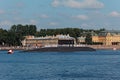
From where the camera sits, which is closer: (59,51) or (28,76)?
(28,76)

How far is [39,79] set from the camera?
48.8m

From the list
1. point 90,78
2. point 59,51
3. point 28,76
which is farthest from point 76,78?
point 59,51

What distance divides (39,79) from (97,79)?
5.38 metres

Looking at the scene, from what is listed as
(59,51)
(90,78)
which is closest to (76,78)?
(90,78)

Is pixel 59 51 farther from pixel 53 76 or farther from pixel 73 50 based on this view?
pixel 53 76

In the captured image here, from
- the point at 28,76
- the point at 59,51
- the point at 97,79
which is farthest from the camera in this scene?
the point at 59,51

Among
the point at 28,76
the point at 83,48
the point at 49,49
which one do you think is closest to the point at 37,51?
the point at 49,49

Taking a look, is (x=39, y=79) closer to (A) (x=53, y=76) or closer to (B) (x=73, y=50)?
(A) (x=53, y=76)

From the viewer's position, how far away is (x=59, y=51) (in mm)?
166750

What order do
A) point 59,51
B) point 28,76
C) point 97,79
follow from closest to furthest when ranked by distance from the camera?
point 97,79 < point 28,76 < point 59,51

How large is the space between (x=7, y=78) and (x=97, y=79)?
28.2 feet

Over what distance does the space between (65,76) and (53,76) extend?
119 cm

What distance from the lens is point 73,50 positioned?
6683 inches

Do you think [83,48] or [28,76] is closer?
[28,76]
